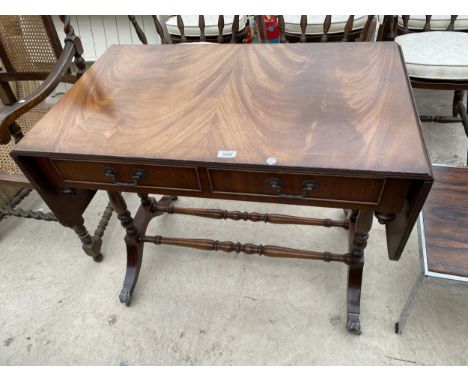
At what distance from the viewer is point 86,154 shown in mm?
819

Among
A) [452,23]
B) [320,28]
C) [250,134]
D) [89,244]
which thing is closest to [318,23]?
[320,28]

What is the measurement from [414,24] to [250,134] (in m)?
1.72

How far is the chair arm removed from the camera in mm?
1098

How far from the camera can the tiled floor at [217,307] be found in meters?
1.23

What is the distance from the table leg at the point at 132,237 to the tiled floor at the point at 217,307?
0.21 feet

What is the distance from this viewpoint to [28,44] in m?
1.48

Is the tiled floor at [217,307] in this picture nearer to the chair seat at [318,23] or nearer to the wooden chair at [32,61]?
the wooden chair at [32,61]

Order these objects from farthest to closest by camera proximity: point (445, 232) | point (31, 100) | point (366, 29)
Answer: point (366, 29) < point (31, 100) < point (445, 232)

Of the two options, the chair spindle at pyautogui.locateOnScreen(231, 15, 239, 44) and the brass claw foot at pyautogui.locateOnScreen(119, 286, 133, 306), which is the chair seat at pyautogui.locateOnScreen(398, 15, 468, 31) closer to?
the chair spindle at pyautogui.locateOnScreen(231, 15, 239, 44)

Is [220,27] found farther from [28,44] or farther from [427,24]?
[427,24]

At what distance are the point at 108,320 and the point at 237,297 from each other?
0.54m

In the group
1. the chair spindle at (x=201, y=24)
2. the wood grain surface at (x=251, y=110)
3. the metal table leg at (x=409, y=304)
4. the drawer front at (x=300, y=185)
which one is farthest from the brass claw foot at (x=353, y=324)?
the chair spindle at (x=201, y=24)

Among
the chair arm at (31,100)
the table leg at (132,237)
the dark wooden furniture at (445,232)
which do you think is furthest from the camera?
the table leg at (132,237)

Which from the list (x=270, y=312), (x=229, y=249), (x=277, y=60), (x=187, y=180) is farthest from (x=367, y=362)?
(x=277, y=60)
